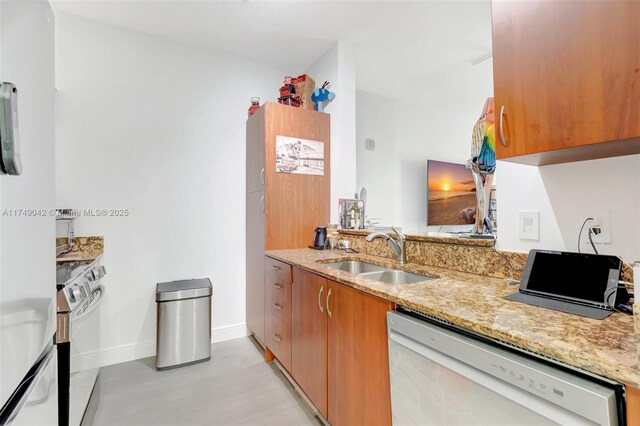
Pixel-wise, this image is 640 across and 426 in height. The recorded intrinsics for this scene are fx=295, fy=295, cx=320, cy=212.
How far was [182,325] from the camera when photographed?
90.4 inches

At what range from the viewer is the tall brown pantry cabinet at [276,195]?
96.0 inches

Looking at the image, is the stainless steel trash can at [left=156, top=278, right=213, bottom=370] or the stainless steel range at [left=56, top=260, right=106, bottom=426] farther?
the stainless steel trash can at [left=156, top=278, right=213, bottom=370]

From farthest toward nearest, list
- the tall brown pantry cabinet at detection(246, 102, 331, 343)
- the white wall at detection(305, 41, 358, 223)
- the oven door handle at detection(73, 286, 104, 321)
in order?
1. the white wall at detection(305, 41, 358, 223)
2. the tall brown pantry cabinet at detection(246, 102, 331, 343)
3. the oven door handle at detection(73, 286, 104, 321)

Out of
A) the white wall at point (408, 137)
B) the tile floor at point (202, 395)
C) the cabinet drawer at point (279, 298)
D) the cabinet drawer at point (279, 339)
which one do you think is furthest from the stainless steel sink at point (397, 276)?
the white wall at point (408, 137)

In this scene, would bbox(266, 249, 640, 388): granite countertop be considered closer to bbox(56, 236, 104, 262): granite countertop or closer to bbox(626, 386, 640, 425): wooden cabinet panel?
bbox(626, 386, 640, 425): wooden cabinet panel

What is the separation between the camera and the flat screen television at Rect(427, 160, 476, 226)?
4.03 metres

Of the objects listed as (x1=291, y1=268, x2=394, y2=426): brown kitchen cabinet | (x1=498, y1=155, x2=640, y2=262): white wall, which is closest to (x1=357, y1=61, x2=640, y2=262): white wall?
(x1=498, y1=155, x2=640, y2=262): white wall

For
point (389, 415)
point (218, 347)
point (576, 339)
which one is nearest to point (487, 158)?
point (576, 339)

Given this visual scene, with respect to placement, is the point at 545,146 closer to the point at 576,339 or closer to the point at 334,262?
the point at 576,339

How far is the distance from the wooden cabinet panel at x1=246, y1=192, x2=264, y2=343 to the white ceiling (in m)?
1.38

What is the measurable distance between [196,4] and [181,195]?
149cm

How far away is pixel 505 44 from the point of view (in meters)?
1.04

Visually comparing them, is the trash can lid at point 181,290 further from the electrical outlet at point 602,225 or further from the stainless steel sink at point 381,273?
the electrical outlet at point 602,225

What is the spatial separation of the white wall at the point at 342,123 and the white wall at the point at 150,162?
Result: 33.8 inches
